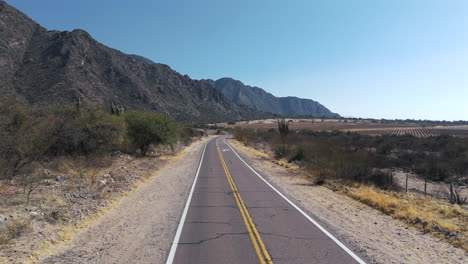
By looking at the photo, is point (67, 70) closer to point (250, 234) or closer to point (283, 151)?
point (283, 151)

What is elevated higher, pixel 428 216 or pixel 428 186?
pixel 428 216

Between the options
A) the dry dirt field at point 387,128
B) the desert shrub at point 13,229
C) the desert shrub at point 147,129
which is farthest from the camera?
the dry dirt field at point 387,128

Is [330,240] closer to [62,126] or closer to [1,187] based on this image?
[1,187]

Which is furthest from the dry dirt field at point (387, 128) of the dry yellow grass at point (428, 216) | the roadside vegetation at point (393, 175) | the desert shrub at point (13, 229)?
the desert shrub at point (13, 229)

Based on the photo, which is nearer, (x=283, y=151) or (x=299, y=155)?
(x=299, y=155)

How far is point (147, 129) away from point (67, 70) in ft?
150

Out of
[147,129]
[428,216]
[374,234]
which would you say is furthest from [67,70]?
[374,234]

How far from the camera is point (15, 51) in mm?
69500

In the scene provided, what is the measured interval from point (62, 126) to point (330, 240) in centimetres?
1927

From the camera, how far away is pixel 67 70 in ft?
227

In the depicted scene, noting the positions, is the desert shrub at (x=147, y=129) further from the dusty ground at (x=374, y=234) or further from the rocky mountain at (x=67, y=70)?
the rocky mountain at (x=67, y=70)

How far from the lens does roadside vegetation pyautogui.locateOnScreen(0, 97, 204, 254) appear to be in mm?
10469

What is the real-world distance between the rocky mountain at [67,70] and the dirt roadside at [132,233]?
158 feet

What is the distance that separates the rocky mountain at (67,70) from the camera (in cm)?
6125
